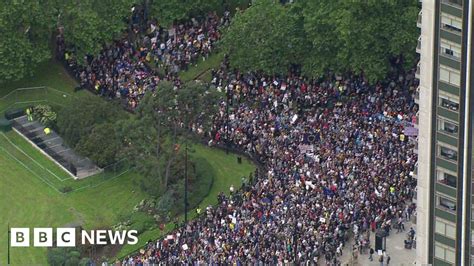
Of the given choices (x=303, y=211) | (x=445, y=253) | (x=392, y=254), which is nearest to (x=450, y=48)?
(x=445, y=253)

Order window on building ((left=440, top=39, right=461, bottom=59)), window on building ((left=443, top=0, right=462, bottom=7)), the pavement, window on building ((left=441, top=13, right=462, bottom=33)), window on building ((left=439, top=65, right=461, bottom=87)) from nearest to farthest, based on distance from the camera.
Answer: window on building ((left=443, top=0, right=462, bottom=7))
window on building ((left=441, top=13, right=462, bottom=33))
window on building ((left=440, top=39, right=461, bottom=59))
window on building ((left=439, top=65, right=461, bottom=87))
the pavement

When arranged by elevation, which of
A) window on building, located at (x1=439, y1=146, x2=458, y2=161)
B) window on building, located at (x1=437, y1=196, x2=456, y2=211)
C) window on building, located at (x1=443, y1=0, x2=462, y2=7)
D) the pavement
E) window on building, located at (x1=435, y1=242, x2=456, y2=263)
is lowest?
the pavement

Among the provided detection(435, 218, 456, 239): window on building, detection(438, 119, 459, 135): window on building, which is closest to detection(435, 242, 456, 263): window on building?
detection(435, 218, 456, 239): window on building

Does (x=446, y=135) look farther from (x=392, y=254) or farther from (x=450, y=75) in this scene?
(x=392, y=254)

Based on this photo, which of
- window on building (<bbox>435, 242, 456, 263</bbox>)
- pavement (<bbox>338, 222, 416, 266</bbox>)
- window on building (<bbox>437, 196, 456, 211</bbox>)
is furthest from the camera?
pavement (<bbox>338, 222, 416, 266</bbox>)

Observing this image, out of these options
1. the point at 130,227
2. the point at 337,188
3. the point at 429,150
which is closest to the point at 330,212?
the point at 337,188

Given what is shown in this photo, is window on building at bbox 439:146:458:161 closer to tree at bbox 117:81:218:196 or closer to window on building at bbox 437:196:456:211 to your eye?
window on building at bbox 437:196:456:211
